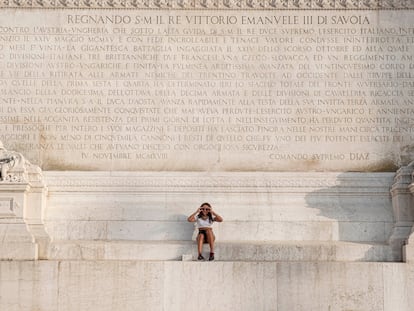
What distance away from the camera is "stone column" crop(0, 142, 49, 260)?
57.2 ft

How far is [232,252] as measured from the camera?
17.7 m

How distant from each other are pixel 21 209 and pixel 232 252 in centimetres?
466

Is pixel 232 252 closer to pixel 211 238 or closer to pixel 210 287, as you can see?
pixel 211 238

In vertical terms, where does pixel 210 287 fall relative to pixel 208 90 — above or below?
below

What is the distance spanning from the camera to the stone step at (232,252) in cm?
1766

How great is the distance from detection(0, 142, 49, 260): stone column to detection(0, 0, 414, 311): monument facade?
4 cm

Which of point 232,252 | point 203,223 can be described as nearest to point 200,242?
point 203,223

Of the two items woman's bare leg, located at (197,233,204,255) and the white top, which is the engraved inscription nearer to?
the white top

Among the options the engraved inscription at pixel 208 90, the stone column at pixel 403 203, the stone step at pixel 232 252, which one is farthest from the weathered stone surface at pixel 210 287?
the engraved inscription at pixel 208 90

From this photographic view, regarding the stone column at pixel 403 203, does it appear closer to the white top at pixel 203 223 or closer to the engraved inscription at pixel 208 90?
the engraved inscription at pixel 208 90

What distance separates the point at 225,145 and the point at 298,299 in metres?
4.43

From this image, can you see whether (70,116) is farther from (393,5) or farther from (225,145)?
(393,5)

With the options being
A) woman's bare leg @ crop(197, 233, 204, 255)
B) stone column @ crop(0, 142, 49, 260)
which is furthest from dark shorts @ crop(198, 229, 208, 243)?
stone column @ crop(0, 142, 49, 260)

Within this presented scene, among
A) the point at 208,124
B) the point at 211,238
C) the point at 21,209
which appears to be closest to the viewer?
the point at 211,238
